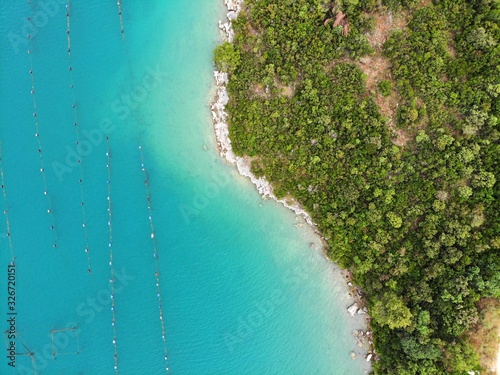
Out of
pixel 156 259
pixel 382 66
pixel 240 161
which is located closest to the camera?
pixel 382 66

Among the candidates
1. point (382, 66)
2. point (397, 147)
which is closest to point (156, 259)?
point (397, 147)

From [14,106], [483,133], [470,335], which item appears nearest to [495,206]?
[483,133]

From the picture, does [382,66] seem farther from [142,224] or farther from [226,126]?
[142,224]

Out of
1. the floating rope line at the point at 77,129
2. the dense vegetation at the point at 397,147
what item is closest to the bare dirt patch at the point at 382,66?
the dense vegetation at the point at 397,147

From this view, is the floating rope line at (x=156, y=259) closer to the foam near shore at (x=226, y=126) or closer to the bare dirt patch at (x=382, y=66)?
the foam near shore at (x=226, y=126)

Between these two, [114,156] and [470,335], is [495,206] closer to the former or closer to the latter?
[470,335]

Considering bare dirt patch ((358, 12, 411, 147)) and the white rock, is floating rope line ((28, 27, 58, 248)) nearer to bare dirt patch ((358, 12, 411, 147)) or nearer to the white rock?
the white rock

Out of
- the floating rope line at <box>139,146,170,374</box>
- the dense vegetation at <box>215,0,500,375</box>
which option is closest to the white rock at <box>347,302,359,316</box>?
the dense vegetation at <box>215,0,500,375</box>
